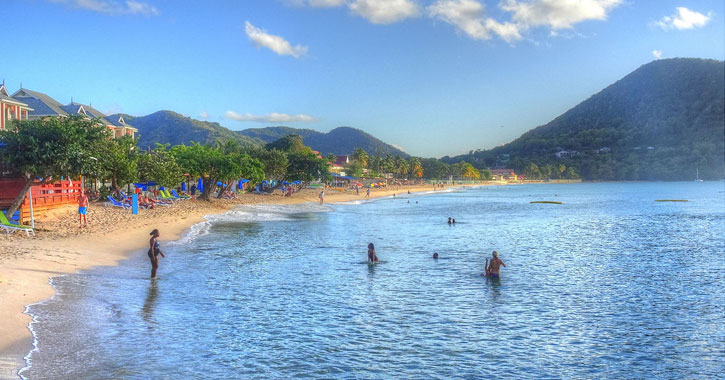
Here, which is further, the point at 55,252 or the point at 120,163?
the point at 120,163

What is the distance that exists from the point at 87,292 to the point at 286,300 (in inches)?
211

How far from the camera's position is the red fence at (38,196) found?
24.7m

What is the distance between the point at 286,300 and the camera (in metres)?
15.6

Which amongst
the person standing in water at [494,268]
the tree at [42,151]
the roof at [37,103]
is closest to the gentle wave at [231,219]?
the tree at [42,151]

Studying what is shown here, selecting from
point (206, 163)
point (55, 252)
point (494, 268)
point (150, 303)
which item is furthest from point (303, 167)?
point (150, 303)

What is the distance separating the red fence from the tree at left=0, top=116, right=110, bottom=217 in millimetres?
1834

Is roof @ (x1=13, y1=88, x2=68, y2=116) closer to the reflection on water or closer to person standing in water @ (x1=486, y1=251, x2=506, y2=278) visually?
the reflection on water

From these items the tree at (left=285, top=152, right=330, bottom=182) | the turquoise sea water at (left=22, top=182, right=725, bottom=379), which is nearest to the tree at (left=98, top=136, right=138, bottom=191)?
the turquoise sea water at (left=22, top=182, right=725, bottom=379)

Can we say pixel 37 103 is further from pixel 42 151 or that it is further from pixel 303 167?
pixel 42 151

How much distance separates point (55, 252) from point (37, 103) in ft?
138

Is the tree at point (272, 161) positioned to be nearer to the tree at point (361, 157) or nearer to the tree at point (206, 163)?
the tree at point (206, 163)

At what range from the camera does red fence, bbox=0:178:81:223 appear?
24.7 metres

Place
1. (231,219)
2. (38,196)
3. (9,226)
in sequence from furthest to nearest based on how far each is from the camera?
(231,219) < (38,196) < (9,226)

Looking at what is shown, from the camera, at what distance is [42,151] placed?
22062 millimetres
